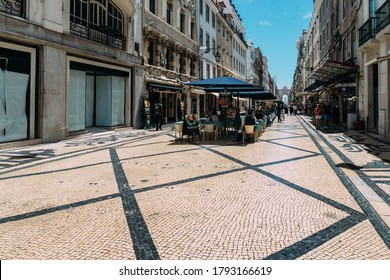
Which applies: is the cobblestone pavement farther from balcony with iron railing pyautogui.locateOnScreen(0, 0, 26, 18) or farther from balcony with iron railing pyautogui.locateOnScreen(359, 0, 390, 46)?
balcony with iron railing pyautogui.locateOnScreen(359, 0, 390, 46)

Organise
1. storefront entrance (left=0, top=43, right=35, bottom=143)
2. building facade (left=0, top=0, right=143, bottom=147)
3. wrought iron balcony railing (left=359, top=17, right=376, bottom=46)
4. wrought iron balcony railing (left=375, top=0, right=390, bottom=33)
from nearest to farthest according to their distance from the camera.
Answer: storefront entrance (left=0, top=43, right=35, bottom=143) < building facade (left=0, top=0, right=143, bottom=147) < wrought iron balcony railing (left=375, top=0, right=390, bottom=33) < wrought iron balcony railing (left=359, top=17, right=376, bottom=46)

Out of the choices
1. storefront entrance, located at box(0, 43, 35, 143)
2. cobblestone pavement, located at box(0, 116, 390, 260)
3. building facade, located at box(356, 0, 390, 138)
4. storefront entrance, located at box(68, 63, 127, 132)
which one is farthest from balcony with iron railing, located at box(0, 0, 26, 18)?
building facade, located at box(356, 0, 390, 138)

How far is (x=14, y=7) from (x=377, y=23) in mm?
15134

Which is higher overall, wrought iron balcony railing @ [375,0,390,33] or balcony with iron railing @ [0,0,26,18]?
wrought iron balcony railing @ [375,0,390,33]

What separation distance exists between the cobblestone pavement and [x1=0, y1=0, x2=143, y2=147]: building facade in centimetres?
345

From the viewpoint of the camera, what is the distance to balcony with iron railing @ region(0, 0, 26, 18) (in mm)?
10628

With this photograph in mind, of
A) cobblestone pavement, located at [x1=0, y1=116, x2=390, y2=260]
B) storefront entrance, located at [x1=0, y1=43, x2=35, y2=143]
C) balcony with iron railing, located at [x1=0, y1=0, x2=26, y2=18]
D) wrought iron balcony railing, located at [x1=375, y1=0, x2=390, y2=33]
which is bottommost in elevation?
cobblestone pavement, located at [x1=0, y1=116, x2=390, y2=260]

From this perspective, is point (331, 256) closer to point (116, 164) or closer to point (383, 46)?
point (116, 164)

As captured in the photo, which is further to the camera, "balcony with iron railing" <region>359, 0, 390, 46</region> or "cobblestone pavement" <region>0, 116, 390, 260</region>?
"balcony with iron railing" <region>359, 0, 390, 46</region>

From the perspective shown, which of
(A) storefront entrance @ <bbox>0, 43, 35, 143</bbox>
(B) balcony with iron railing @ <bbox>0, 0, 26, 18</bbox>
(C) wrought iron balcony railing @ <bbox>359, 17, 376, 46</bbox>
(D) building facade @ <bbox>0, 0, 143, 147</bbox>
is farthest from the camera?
(C) wrought iron balcony railing @ <bbox>359, 17, 376, 46</bbox>

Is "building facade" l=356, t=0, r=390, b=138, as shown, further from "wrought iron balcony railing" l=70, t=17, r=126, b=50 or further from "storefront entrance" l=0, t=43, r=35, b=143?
"storefront entrance" l=0, t=43, r=35, b=143

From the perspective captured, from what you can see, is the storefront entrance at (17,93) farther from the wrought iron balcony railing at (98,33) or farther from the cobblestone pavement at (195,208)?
the wrought iron balcony railing at (98,33)
